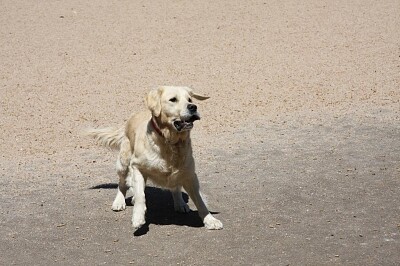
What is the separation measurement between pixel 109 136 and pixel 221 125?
3.17m

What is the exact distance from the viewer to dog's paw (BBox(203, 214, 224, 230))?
24.9 feet

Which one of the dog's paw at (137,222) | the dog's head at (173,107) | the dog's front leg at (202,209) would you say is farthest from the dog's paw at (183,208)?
the dog's head at (173,107)

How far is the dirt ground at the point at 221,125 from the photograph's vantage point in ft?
24.0

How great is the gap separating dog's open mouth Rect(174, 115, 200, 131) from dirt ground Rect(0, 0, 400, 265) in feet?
3.30

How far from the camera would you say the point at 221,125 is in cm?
1226

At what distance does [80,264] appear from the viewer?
6910 millimetres

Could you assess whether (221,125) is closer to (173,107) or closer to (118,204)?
(118,204)

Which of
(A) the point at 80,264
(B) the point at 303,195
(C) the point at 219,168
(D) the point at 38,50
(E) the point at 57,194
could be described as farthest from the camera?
(D) the point at 38,50

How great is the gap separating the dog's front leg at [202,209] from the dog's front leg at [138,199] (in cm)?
47

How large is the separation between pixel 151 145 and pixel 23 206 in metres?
1.84

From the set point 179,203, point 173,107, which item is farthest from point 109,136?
point 173,107

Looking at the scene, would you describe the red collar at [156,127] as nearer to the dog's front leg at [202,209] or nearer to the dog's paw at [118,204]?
the dog's front leg at [202,209]

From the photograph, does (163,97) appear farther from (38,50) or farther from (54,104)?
(38,50)

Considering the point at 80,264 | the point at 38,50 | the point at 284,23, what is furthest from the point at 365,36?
the point at 80,264
